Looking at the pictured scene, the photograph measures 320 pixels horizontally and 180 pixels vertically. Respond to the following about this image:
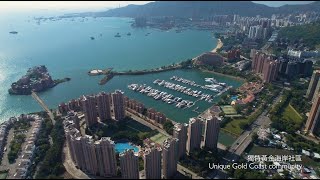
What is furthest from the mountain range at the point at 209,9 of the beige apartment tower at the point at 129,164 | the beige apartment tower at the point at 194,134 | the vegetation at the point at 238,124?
the beige apartment tower at the point at 129,164

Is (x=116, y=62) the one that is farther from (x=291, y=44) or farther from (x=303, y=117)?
(x=291, y=44)

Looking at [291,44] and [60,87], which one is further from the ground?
[291,44]

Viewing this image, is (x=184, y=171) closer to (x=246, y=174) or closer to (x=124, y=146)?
(x=246, y=174)

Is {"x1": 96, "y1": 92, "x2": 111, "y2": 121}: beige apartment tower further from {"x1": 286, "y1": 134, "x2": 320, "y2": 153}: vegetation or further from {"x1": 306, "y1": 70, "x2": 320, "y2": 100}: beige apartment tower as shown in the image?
{"x1": 306, "y1": 70, "x2": 320, "y2": 100}: beige apartment tower

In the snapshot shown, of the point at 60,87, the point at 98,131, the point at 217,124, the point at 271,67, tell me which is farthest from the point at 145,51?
the point at 217,124

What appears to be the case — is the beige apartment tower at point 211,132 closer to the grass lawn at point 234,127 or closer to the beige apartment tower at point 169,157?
the grass lawn at point 234,127
